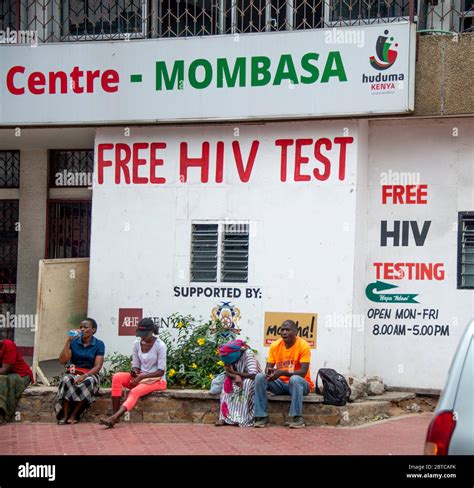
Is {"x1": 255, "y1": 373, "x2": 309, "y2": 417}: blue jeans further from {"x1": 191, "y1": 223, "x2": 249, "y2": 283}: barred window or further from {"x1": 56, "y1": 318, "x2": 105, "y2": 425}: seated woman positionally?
{"x1": 56, "y1": 318, "x2": 105, "y2": 425}: seated woman

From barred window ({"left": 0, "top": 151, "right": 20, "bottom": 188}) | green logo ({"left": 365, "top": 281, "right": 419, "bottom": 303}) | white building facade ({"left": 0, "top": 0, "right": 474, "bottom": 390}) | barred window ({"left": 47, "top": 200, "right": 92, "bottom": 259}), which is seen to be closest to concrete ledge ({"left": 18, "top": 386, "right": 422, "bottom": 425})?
white building facade ({"left": 0, "top": 0, "right": 474, "bottom": 390})

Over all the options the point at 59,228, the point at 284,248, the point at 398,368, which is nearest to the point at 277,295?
the point at 284,248

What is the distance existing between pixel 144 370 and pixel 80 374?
76 cm

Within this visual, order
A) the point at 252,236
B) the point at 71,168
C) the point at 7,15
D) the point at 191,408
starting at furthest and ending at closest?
the point at 71,168
the point at 7,15
the point at 252,236
the point at 191,408

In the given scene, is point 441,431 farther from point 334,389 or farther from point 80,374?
point 80,374

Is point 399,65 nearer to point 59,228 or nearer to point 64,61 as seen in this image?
point 64,61

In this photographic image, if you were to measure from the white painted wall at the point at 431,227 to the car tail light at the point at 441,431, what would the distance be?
6.49m

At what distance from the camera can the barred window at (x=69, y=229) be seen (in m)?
14.5

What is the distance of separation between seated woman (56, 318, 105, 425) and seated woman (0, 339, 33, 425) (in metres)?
0.55

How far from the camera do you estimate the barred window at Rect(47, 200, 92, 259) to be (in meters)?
14.5

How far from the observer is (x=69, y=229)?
48.0 feet

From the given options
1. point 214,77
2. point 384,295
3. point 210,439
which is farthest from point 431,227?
point 210,439

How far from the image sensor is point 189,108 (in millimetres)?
12758

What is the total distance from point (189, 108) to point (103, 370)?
3452 millimetres
